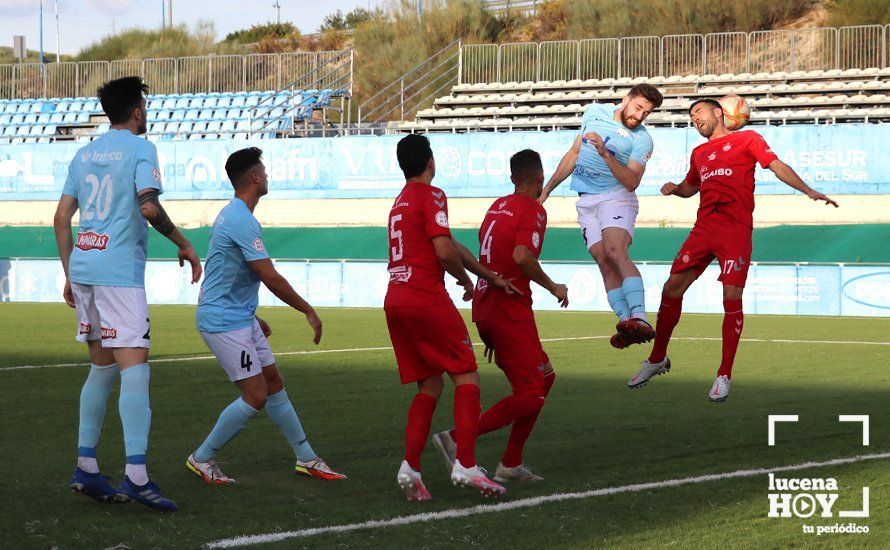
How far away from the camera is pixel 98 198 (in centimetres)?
670

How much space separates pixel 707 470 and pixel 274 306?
2526cm

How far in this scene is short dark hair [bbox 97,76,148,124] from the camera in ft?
22.2

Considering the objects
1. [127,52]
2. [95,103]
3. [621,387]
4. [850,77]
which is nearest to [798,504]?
[621,387]

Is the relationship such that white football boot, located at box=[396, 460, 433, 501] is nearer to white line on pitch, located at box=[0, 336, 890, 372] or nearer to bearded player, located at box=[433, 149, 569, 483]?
bearded player, located at box=[433, 149, 569, 483]

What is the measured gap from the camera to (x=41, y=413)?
10.2 metres

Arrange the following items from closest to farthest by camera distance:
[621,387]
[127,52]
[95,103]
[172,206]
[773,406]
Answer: [773,406] → [621,387] → [172,206] → [95,103] → [127,52]

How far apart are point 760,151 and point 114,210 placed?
5202 millimetres

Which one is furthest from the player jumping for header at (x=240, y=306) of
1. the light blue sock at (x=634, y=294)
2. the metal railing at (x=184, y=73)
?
the metal railing at (x=184, y=73)

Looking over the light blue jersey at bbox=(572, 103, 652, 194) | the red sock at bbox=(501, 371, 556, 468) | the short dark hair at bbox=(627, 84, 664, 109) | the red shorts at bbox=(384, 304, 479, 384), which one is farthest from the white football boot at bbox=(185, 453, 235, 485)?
the short dark hair at bbox=(627, 84, 664, 109)

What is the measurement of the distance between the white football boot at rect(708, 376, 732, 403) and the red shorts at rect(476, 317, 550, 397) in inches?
89.6

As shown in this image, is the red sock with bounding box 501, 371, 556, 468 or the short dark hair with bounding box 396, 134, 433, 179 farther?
the red sock with bounding box 501, 371, 556, 468

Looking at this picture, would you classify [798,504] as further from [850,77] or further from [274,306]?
[850,77]

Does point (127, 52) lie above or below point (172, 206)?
above

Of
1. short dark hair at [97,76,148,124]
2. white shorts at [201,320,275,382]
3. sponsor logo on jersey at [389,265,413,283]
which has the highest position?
short dark hair at [97,76,148,124]
